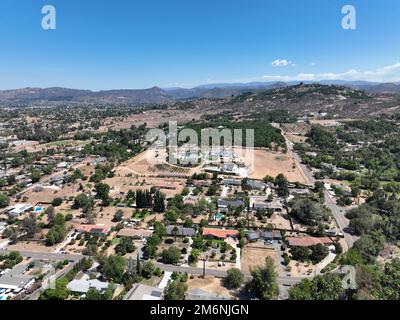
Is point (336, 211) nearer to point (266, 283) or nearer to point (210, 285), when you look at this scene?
point (266, 283)

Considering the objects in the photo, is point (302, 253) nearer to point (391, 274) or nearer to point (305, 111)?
point (391, 274)

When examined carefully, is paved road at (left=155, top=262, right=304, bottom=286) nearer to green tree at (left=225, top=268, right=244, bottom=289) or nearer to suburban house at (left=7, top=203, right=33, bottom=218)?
green tree at (left=225, top=268, right=244, bottom=289)

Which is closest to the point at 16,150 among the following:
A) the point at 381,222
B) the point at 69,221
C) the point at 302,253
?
the point at 69,221

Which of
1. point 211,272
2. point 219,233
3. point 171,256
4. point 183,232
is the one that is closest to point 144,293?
point 171,256

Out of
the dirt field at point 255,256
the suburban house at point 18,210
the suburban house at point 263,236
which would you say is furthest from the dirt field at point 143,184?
the dirt field at point 255,256

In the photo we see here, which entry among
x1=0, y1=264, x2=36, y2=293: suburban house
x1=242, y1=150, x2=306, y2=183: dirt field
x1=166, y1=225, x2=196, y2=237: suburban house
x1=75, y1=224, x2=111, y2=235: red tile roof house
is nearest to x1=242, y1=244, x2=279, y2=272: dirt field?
x1=166, y1=225, x2=196, y2=237: suburban house

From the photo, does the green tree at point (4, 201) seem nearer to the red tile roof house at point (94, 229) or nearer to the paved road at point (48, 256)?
the paved road at point (48, 256)
